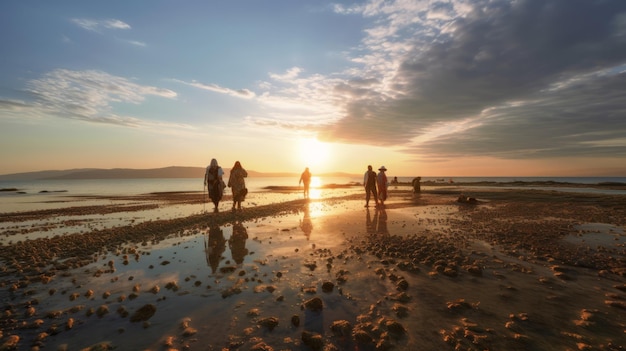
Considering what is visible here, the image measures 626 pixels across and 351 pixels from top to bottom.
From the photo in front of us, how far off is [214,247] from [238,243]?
944 millimetres

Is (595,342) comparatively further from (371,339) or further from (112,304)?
(112,304)

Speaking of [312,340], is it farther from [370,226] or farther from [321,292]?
[370,226]

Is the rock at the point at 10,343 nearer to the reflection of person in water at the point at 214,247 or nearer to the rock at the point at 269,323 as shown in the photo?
the rock at the point at 269,323

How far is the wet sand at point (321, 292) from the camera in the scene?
4.25 meters

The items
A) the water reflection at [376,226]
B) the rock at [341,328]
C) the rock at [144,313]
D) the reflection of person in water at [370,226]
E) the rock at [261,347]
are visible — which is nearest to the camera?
the rock at [261,347]

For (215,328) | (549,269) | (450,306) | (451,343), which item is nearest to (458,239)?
(549,269)

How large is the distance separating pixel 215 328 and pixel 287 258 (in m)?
4.29

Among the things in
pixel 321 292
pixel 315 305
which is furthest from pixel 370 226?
pixel 315 305

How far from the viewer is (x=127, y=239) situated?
12016 millimetres

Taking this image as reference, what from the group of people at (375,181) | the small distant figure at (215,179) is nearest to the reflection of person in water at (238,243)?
the small distant figure at (215,179)

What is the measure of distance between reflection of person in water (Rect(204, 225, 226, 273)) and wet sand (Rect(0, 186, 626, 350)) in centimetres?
6

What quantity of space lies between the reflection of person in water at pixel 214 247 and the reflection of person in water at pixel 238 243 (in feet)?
1.13

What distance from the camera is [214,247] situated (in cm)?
1047

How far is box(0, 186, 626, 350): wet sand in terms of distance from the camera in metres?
4.25
